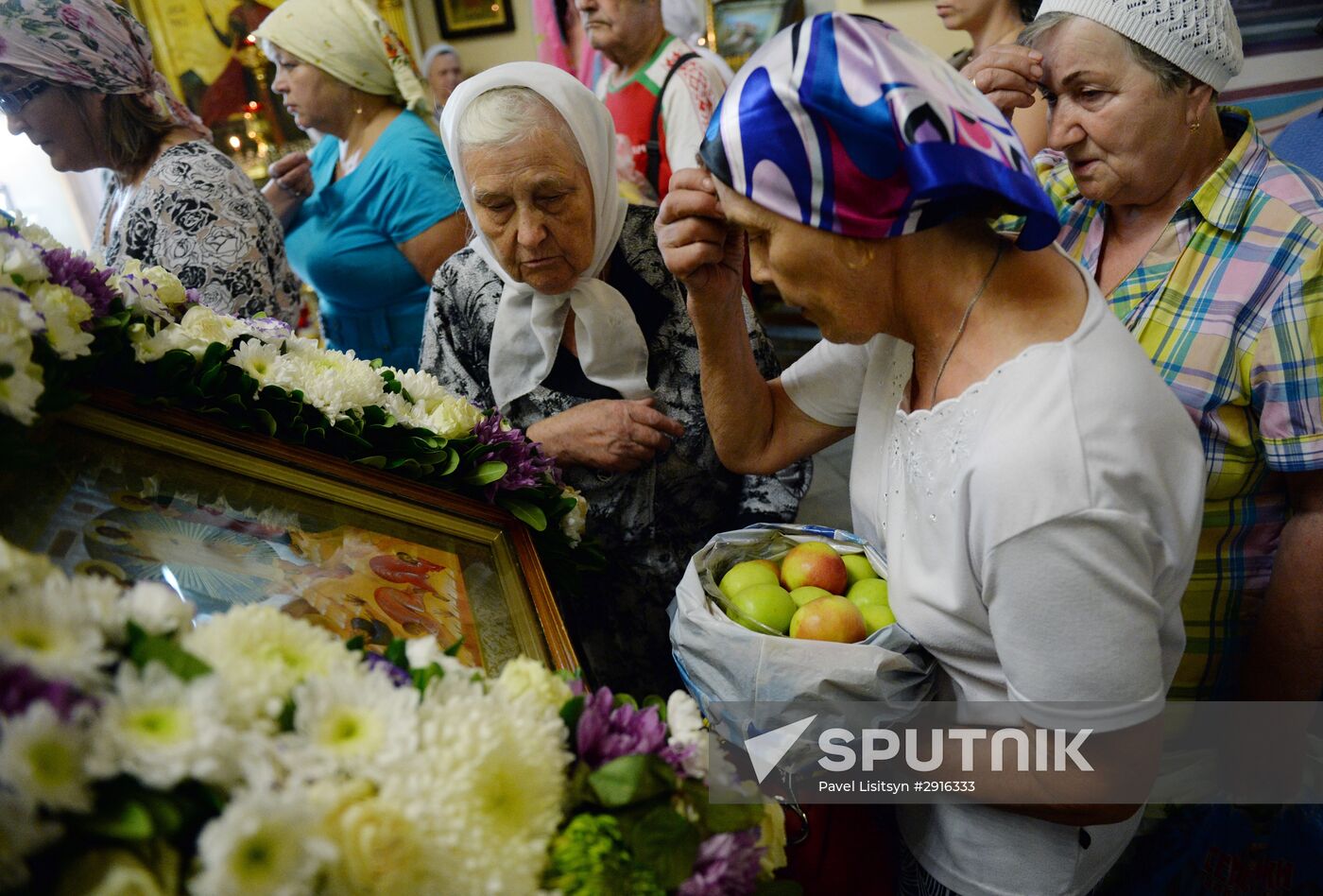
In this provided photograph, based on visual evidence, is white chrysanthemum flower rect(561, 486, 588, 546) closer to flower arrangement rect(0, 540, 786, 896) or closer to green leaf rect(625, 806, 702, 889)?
flower arrangement rect(0, 540, 786, 896)

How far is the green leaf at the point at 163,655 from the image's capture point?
700 millimetres

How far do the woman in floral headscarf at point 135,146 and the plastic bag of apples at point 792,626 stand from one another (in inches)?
59.9

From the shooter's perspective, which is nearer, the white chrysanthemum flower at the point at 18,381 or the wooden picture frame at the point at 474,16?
the white chrysanthemum flower at the point at 18,381

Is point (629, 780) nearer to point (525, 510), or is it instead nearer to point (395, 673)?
point (395, 673)

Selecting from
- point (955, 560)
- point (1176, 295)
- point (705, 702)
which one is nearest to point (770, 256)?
point (955, 560)

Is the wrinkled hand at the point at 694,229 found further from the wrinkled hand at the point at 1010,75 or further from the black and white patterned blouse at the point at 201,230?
the black and white patterned blouse at the point at 201,230

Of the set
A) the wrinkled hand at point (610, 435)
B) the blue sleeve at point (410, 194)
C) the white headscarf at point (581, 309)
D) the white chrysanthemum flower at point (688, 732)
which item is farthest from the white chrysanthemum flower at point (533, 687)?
the blue sleeve at point (410, 194)

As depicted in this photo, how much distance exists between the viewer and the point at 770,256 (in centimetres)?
116

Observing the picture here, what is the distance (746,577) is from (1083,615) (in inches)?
22.3

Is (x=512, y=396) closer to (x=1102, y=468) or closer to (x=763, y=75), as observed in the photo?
(x=763, y=75)

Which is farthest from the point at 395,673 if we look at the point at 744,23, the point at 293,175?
the point at 744,23

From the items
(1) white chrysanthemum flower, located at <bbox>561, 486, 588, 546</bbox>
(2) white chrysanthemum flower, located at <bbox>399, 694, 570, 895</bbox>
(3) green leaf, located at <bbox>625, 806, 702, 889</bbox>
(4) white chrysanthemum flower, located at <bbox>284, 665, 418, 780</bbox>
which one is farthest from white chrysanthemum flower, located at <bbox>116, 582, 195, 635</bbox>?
(1) white chrysanthemum flower, located at <bbox>561, 486, 588, 546</bbox>

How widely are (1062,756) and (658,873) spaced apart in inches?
24.9

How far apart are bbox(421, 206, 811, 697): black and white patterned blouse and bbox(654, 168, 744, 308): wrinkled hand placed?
53 cm
